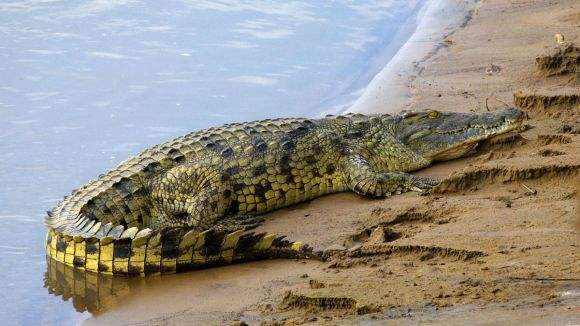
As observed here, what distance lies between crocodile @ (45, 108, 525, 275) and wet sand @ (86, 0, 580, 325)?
0.36 ft

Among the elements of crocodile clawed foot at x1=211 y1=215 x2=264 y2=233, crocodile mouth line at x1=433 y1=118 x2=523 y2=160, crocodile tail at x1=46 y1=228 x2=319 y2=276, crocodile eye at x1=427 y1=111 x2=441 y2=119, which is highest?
crocodile eye at x1=427 y1=111 x2=441 y2=119

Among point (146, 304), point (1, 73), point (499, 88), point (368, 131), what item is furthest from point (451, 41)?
point (146, 304)

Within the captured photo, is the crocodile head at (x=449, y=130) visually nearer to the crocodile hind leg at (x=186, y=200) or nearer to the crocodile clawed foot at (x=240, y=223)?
the crocodile clawed foot at (x=240, y=223)

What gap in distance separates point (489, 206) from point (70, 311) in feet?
7.34

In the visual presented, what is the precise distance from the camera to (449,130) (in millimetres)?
6785

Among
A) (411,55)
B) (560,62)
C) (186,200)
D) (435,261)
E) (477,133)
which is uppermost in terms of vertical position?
(560,62)

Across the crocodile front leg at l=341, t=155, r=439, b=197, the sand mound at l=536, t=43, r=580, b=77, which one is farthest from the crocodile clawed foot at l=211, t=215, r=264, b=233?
the sand mound at l=536, t=43, r=580, b=77

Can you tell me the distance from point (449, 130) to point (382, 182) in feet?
2.75

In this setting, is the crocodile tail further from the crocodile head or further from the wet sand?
the crocodile head

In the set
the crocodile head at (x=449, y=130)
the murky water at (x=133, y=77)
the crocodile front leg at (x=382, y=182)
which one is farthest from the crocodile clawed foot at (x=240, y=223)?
the crocodile head at (x=449, y=130)

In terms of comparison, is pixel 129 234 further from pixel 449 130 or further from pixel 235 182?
pixel 449 130

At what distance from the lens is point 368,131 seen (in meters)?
6.79

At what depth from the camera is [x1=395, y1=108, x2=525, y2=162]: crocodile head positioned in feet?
21.6

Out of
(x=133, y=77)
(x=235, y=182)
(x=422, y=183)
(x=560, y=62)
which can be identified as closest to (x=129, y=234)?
(x=235, y=182)
